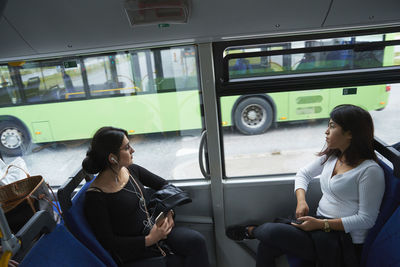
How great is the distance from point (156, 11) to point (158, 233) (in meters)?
1.42

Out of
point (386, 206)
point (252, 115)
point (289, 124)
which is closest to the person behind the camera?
point (386, 206)

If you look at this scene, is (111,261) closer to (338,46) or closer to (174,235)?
(174,235)

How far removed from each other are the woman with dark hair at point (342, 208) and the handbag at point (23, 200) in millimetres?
1499

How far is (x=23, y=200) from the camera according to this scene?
1666 millimetres

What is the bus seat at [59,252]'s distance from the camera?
1341 mm

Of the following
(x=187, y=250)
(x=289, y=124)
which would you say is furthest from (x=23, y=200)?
(x=289, y=124)

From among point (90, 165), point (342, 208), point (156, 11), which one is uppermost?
point (156, 11)

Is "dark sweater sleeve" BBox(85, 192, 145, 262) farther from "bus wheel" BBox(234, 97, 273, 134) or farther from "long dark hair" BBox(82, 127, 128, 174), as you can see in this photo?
"bus wheel" BBox(234, 97, 273, 134)

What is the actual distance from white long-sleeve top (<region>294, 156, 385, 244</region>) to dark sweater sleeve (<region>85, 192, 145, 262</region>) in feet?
4.51

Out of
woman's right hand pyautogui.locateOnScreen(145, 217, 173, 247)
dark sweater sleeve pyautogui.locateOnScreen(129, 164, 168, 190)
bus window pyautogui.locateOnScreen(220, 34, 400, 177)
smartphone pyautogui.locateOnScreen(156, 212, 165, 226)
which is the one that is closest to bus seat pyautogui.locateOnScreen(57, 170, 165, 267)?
woman's right hand pyautogui.locateOnScreen(145, 217, 173, 247)

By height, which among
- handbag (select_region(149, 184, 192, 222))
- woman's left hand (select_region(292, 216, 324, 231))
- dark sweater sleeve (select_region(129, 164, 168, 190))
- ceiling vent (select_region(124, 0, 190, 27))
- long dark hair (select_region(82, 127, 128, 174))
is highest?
ceiling vent (select_region(124, 0, 190, 27))

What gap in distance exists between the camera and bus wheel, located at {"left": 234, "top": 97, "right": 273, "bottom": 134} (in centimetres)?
329

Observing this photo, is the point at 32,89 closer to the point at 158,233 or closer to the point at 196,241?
the point at 158,233

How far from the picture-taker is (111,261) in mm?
1746
